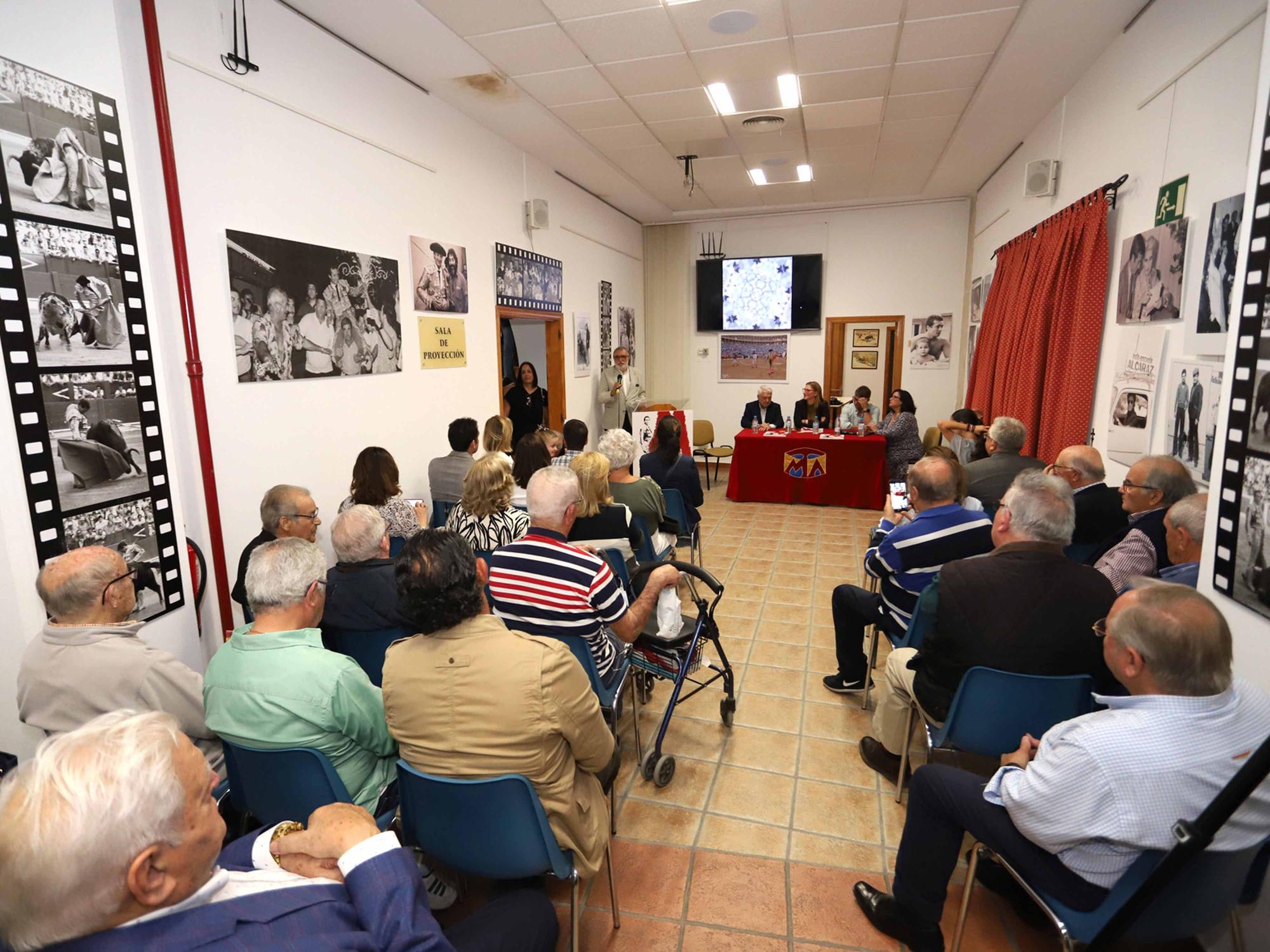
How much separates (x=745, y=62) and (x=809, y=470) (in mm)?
4219

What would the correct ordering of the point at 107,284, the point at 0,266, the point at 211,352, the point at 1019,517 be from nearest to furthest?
1. the point at 0,266
2. the point at 1019,517
3. the point at 107,284
4. the point at 211,352

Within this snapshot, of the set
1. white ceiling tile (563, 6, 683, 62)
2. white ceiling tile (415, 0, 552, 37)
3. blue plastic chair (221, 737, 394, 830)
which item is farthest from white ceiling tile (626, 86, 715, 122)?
blue plastic chair (221, 737, 394, 830)

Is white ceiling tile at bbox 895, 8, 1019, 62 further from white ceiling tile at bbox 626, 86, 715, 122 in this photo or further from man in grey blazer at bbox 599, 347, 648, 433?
man in grey blazer at bbox 599, 347, 648, 433

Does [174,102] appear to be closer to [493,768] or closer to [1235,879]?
[493,768]

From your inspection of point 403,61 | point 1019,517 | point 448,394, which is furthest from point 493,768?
point 403,61

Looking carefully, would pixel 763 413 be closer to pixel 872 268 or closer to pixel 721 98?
pixel 872 268

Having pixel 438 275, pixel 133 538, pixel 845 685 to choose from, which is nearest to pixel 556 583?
pixel 133 538

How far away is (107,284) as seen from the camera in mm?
Answer: 2301

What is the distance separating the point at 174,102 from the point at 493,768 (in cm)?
324

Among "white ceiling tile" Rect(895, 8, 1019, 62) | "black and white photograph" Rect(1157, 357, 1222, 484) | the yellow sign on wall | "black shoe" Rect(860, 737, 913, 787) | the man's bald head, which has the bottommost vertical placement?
"black shoe" Rect(860, 737, 913, 787)

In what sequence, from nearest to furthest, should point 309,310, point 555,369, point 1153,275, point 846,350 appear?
point 1153,275 < point 309,310 < point 555,369 < point 846,350

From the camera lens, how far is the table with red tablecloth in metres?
7.12

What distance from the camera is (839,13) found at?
367 centimetres

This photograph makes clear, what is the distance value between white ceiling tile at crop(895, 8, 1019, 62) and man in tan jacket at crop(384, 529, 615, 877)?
4183mm
